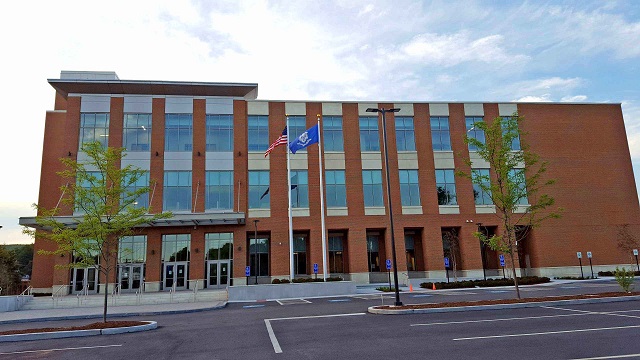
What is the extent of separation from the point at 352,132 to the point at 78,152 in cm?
2658

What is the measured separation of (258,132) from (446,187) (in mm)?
20253

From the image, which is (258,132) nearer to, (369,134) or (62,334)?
(369,134)

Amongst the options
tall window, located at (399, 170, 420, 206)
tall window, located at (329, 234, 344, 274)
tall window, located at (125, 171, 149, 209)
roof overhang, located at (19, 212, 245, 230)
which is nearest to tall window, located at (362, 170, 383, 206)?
tall window, located at (399, 170, 420, 206)

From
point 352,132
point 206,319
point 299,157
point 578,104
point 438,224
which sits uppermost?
point 578,104

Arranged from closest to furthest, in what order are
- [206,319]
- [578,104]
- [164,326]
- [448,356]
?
1. [448,356]
2. [164,326]
3. [206,319]
4. [578,104]

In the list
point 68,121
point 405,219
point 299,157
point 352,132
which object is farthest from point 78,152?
point 405,219

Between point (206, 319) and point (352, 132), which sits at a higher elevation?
point (352, 132)

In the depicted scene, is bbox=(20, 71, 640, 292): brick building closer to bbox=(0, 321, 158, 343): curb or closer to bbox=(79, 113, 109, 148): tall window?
bbox=(79, 113, 109, 148): tall window

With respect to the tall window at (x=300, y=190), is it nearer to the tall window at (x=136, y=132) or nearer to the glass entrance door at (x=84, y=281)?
the tall window at (x=136, y=132)

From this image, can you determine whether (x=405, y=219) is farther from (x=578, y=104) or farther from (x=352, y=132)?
(x=578, y=104)

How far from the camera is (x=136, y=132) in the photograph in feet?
129

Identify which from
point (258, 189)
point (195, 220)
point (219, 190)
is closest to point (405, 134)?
point (258, 189)

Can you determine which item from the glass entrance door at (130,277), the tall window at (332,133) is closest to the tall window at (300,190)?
the tall window at (332,133)

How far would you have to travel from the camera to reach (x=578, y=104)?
149 feet
